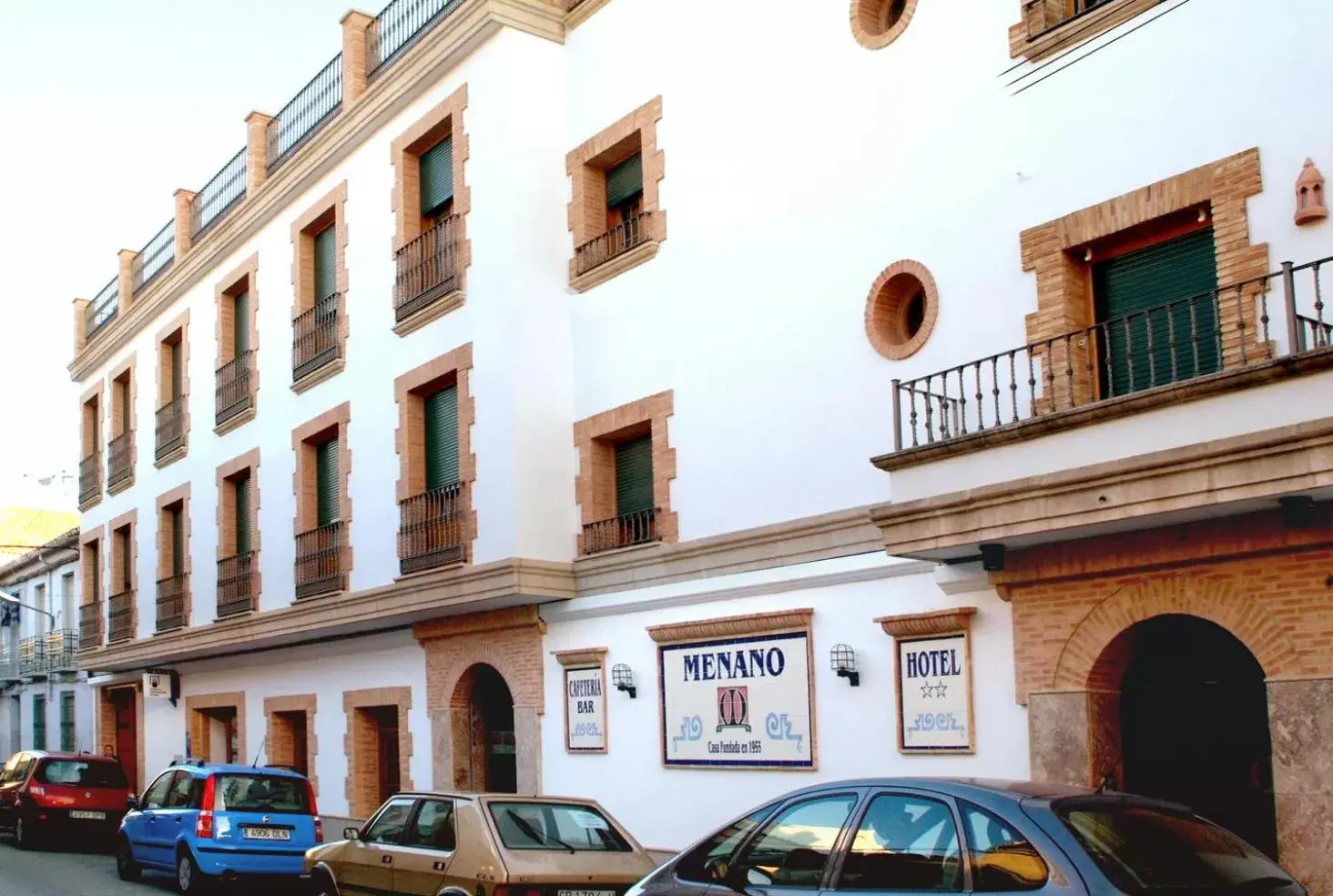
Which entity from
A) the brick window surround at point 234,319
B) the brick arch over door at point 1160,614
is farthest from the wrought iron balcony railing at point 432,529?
the brick arch over door at point 1160,614

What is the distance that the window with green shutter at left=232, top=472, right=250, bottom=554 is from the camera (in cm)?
2450

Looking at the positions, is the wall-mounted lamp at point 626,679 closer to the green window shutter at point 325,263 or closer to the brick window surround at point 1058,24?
the brick window surround at point 1058,24

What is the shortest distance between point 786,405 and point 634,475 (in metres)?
2.94

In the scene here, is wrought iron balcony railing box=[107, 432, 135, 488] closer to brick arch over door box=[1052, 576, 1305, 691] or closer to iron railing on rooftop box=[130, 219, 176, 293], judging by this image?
iron railing on rooftop box=[130, 219, 176, 293]

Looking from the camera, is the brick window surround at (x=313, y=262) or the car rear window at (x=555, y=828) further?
the brick window surround at (x=313, y=262)

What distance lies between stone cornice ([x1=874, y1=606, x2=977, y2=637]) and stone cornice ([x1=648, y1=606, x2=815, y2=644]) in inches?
41.5

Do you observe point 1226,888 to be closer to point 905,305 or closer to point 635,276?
point 905,305

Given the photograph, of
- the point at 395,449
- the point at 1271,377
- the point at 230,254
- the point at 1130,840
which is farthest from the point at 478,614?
the point at 1130,840

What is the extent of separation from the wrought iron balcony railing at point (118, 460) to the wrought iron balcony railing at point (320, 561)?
9.30 meters

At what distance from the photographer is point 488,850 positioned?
10766 mm

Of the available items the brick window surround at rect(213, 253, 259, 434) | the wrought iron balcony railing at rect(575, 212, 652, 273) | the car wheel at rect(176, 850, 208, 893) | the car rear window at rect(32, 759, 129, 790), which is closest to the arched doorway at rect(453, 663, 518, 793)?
the car wheel at rect(176, 850, 208, 893)

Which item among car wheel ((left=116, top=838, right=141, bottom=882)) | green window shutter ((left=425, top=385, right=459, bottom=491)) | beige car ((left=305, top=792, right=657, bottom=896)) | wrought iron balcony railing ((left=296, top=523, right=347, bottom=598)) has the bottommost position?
car wheel ((left=116, top=838, right=141, bottom=882))

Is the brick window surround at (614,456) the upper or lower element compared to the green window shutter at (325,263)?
lower

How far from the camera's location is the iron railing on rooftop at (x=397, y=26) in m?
19.5
